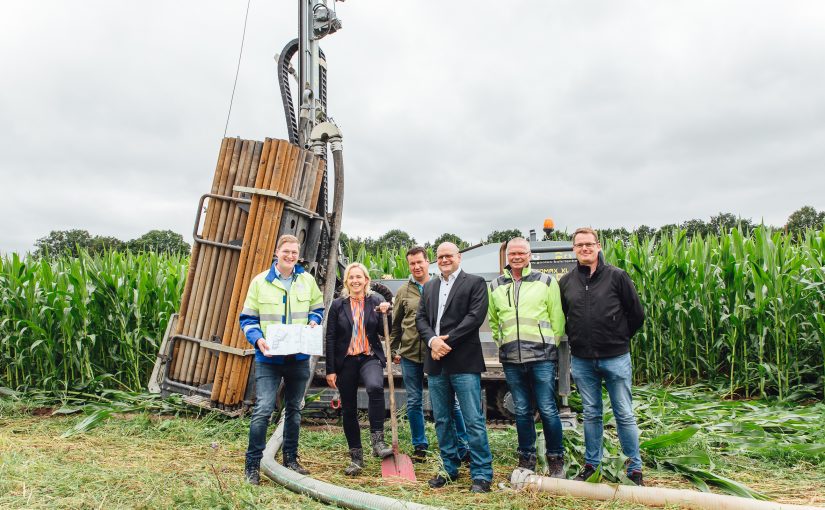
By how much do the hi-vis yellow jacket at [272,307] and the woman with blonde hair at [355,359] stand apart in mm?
255

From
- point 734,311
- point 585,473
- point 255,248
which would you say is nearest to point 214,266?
point 255,248

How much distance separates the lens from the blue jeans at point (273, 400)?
4.21 m

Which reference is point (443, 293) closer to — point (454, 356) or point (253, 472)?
point (454, 356)

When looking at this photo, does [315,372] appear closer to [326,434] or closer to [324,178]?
[326,434]

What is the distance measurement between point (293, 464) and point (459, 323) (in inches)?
64.8

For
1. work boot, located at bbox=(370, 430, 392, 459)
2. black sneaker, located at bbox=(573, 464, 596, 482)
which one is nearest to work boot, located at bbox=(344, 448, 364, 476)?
work boot, located at bbox=(370, 430, 392, 459)

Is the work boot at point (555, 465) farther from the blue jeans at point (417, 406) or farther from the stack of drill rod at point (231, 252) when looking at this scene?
the stack of drill rod at point (231, 252)

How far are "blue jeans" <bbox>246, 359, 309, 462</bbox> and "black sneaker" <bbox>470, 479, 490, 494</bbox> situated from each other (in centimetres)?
139

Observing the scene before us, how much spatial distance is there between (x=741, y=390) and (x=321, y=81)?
649 cm

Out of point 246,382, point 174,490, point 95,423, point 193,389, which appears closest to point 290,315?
point 174,490

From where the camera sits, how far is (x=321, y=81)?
23.9 ft

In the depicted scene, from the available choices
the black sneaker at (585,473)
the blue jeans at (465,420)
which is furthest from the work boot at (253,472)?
the black sneaker at (585,473)

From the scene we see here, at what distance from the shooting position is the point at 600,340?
4047 mm

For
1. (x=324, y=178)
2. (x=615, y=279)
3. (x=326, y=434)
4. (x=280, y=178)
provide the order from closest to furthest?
1. (x=615, y=279)
2. (x=326, y=434)
3. (x=280, y=178)
4. (x=324, y=178)
